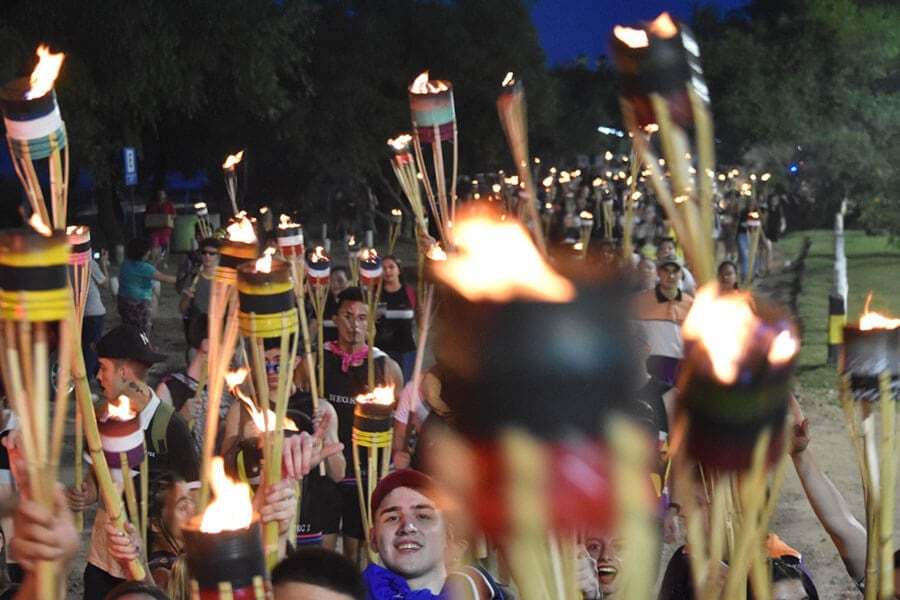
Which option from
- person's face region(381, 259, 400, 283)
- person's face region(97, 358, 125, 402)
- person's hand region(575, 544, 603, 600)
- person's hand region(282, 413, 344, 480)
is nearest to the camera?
person's hand region(575, 544, 603, 600)

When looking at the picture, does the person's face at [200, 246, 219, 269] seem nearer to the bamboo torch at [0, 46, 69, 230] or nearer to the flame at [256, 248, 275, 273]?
the bamboo torch at [0, 46, 69, 230]

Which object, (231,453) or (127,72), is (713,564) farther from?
(127,72)

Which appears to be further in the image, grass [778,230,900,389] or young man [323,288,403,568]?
grass [778,230,900,389]

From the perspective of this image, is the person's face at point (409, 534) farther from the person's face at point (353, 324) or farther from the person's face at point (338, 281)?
the person's face at point (338, 281)

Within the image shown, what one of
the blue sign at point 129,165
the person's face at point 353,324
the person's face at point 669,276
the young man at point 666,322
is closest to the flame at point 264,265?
the person's face at point 353,324

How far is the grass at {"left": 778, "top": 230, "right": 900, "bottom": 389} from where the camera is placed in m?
14.5

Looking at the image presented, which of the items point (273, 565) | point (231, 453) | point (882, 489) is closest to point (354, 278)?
point (231, 453)

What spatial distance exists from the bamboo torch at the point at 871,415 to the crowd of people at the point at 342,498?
0.15m

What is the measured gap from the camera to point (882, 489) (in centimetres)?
239

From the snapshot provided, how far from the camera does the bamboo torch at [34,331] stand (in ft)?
5.91

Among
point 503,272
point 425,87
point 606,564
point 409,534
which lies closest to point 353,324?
point 425,87

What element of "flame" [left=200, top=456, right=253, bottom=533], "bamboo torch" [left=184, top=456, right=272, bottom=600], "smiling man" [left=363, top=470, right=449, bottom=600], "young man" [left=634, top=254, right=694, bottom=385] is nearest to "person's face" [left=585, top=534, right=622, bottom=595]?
"smiling man" [left=363, top=470, right=449, bottom=600]

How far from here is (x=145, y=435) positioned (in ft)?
16.8

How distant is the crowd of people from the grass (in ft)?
9.49
